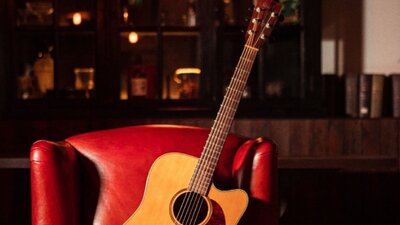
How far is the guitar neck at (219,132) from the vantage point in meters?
1.62

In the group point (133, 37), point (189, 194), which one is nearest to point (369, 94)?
point (133, 37)

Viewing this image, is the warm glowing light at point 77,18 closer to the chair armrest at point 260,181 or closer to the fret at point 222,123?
the fret at point 222,123

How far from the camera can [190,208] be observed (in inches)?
63.8

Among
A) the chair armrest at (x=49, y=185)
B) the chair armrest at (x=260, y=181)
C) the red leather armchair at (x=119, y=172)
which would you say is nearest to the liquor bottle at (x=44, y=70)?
the red leather armchair at (x=119, y=172)

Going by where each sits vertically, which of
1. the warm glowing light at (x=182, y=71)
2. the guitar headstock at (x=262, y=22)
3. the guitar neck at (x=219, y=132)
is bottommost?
the guitar neck at (x=219, y=132)

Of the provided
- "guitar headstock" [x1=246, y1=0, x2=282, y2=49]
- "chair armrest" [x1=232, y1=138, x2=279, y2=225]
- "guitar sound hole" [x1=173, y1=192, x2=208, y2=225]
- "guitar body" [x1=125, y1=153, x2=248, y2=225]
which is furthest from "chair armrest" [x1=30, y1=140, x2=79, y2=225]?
"guitar headstock" [x1=246, y1=0, x2=282, y2=49]

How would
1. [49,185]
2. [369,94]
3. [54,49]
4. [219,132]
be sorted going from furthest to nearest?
[54,49] < [369,94] < [219,132] < [49,185]

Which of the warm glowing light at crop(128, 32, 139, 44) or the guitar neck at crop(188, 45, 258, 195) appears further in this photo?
the warm glowing light at crop(128, 32, 139, 44)

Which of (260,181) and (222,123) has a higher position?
(222,123)

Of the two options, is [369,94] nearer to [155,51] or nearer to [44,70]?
[155,51]

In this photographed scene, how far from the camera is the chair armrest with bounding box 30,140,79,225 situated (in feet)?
5.24

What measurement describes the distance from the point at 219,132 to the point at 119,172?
325 mm

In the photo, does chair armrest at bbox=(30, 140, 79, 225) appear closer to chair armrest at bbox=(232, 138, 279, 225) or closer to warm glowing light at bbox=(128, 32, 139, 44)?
chair armrest at bbox=(232, 138, 279, 225)

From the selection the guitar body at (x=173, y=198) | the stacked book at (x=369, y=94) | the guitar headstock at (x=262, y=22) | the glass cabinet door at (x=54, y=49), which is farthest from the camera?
the glass cabinet door at (x=54, y=49)
